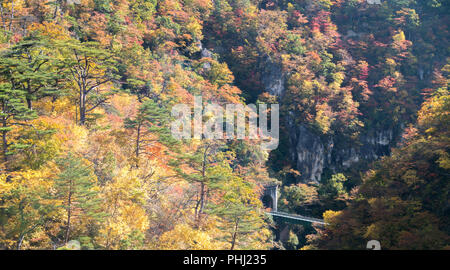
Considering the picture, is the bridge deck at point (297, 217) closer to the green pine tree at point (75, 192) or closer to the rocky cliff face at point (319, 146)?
the rocky cliff face at point (319, 146)

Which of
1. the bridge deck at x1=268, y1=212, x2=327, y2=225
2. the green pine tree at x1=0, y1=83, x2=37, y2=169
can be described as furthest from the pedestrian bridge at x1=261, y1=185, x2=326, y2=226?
the green pine tree at x1=0, y1=83, x2=37, y2=169

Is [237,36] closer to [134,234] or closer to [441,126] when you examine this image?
[441,126]

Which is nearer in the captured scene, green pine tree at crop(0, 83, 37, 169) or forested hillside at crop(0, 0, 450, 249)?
green pine tree at crop(0, 83, 37, 169)

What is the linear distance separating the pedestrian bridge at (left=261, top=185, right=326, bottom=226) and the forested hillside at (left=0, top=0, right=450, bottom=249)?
2.38ft

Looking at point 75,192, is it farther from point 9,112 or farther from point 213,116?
point 213,116

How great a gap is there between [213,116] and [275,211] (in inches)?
345

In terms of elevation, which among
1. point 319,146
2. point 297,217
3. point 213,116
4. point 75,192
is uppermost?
point 75,192

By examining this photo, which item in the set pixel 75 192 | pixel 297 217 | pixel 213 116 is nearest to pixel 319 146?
pixel 297 217

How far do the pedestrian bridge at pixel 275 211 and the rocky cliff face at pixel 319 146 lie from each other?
5.34 meters

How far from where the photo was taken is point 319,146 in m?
31.5

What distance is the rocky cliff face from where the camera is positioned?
31453mm

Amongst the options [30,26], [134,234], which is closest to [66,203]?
[134,234]

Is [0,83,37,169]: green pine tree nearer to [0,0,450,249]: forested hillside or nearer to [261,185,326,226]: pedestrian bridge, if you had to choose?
[0,0,450,249]: forested hillside

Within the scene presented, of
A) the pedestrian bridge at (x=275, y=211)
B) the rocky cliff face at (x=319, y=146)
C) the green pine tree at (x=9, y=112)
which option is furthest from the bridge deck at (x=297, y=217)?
the green pine tree at (x=9, y=112)
